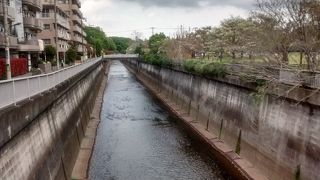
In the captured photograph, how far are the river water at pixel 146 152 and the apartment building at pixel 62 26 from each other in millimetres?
33516

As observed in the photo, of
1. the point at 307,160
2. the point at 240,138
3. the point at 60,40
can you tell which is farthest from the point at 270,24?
the point at 60,40

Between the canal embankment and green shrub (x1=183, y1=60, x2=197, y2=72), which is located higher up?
green shrub (x1=183, y1=60, x2=197, y2=72)

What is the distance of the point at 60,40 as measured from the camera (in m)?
89.4

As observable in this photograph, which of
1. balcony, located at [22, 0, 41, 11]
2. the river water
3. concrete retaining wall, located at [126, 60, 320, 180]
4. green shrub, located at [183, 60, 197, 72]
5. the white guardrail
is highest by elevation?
balcony, located at [22, 0, 41, 11]

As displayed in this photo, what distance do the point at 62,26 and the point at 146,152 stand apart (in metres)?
65.8

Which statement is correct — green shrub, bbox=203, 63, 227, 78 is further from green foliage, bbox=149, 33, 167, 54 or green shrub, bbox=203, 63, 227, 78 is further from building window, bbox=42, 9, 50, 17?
green foliage, bbox=149, 33, 167, 54

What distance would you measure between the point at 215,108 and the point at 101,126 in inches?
455

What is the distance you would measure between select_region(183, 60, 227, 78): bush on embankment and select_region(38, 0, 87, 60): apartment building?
105ft

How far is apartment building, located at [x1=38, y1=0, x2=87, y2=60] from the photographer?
8362 cm

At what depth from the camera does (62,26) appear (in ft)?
296

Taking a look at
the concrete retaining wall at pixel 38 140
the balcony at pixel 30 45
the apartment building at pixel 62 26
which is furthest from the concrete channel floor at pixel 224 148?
the apartment building at pixel 62 26

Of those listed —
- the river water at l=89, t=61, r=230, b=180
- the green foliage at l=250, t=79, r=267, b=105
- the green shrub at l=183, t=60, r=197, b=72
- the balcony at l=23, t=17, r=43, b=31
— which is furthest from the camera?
Result: the balcony at l=23, t=17, r=43, b=31

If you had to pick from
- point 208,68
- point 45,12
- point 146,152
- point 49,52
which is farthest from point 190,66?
point 45,12

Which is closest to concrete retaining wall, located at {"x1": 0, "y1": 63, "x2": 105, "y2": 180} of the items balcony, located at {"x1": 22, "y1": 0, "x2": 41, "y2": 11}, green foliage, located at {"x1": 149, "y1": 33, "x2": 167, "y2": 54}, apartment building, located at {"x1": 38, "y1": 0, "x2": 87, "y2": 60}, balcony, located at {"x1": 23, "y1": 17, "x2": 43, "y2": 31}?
balcony, located at {"x1": 23, "y1": 17, "x2": 43, "y2": 31}
